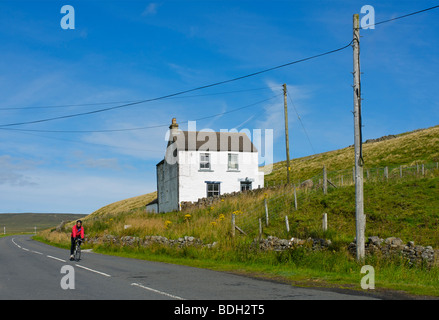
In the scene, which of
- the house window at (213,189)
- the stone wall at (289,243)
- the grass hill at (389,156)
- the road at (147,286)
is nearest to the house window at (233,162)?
the house window at (213,189)

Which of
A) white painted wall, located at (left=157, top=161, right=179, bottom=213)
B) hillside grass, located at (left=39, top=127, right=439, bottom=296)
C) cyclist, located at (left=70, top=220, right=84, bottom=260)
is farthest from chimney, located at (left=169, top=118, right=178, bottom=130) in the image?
cyclist, located at (left=70, top=220, right=84, bottom=260)

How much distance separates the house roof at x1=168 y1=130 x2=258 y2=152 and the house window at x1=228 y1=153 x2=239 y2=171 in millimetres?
520

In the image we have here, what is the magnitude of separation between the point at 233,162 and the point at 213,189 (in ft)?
11.2

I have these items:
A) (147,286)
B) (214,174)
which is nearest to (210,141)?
(214,174)

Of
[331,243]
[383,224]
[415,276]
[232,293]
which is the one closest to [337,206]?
[383,224]

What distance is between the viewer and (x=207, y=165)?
148 ft

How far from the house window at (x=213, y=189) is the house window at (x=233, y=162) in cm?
218

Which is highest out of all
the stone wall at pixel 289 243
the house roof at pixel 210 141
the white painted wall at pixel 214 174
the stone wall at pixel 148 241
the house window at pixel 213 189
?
the house roof at pixel 210 141

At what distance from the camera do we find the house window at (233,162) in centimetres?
4550

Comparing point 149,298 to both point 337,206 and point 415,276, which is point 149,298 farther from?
point 337,206

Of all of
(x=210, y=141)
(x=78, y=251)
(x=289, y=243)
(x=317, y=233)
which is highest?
(x=210, y=141)

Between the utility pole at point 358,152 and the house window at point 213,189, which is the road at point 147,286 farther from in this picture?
the house window at point 213,189

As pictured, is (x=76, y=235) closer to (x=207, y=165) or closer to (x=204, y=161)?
(x=204, y=161)

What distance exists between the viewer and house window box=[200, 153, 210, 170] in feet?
147
